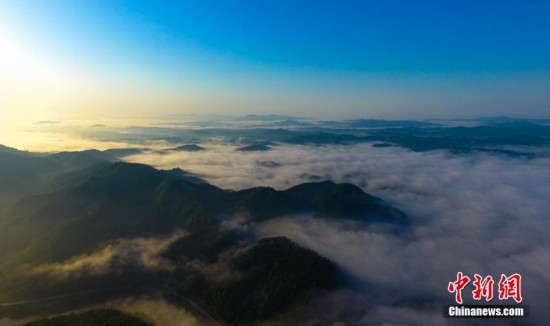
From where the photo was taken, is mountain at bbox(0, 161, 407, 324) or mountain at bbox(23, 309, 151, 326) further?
mountain at bbox(0, 161, 407, 324)

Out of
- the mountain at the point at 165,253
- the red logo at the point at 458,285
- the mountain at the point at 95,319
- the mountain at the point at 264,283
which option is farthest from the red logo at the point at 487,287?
the mountain at the point at 95,319

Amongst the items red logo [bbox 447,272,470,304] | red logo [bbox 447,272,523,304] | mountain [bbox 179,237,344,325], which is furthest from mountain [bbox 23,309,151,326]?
red logo [bbox 447,272,523,304]

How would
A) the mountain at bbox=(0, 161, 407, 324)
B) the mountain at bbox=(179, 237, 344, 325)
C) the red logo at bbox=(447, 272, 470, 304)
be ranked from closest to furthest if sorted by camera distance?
the mountain at bbox=(179, 237, 344, 325) → the red logo at bbox=(447, 272, 470, 304) → the mountain at bbox=(0, 161, 407, 324)

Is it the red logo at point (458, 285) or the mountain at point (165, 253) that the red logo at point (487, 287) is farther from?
the mountain at point (165, 253)

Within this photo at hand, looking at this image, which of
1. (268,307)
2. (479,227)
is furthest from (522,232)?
(268,307)

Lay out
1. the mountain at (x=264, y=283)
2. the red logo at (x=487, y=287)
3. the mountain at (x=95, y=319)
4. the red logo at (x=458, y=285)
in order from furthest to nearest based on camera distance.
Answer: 1. the red logo at (x=458, y=285)
2. the red logo at (x=487, y=287)
3. the mountain at (x=264, y=283)
4. the mountain at (x=95, y=319)

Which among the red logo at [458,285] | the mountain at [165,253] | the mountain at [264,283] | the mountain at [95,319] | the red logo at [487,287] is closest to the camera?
the mountain at [95,319]

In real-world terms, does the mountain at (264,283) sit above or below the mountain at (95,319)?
above

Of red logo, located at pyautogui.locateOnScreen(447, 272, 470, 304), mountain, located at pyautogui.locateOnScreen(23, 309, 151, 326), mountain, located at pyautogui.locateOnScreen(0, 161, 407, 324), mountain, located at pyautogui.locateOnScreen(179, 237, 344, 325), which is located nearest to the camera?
mountain, located at pyautogui.locateOnScreen(23, 309, 151, 326)

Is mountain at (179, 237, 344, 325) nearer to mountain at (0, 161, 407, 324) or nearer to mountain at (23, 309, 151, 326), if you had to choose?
mountain at (0, 161, 407, 324)

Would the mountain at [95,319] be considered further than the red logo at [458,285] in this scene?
No

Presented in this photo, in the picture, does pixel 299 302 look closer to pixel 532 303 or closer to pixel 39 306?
pixel 532 303
